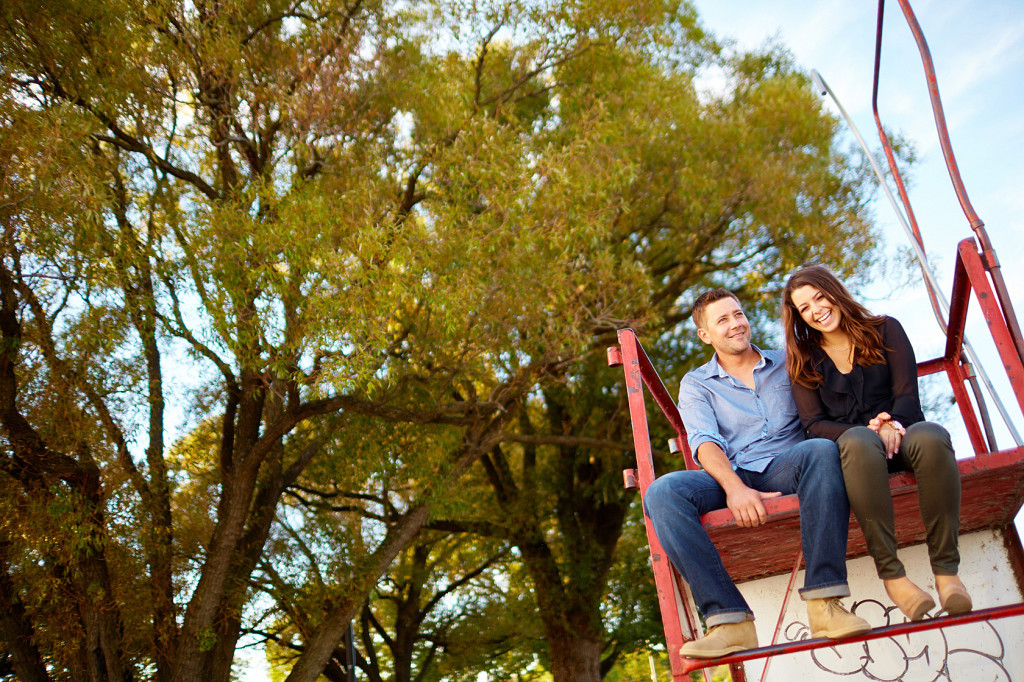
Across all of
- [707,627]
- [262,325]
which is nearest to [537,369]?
[262,325]

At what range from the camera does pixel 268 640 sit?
42.8ft

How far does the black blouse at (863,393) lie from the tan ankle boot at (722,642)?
77 cm

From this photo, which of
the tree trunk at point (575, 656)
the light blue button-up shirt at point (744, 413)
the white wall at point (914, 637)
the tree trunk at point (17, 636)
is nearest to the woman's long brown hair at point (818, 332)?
the light blue button-up shirt at point (744, 413)

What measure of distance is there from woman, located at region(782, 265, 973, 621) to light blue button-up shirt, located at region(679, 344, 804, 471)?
0.16 m

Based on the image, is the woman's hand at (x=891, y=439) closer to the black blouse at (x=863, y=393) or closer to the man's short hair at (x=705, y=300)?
the black blouse at (x=863, y=393)

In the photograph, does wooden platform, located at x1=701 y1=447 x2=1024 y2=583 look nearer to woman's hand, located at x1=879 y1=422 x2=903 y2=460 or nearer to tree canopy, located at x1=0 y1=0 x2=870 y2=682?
woman's hand, located at x1=879 y1=422 x2=903 y2=460

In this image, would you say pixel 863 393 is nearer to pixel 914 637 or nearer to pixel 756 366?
pixel 756 366

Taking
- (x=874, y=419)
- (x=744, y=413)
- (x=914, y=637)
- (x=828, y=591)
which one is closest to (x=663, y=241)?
(x=914, y=637)

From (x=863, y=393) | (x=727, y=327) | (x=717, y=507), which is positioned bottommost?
(x=717, y=507)

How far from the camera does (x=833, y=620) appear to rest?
2350 millimetres

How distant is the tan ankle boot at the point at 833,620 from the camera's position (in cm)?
231

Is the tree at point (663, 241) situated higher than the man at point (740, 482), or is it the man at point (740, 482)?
the tree at point (663, 241)

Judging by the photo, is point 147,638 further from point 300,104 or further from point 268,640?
point 300,104

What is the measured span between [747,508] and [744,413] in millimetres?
678
